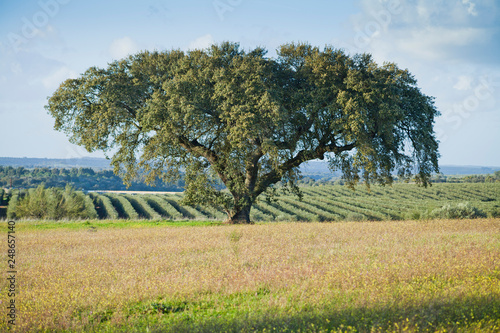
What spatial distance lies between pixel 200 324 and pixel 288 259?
3995 millimetres

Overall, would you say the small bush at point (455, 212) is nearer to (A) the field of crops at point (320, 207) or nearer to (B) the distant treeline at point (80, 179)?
(A) the field of crops at point (320, 207)

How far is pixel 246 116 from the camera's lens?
16.4 metres

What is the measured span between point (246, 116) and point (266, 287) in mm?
10851

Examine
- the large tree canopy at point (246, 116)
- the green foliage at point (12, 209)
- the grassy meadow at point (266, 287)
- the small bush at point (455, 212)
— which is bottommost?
the green foliage at point (12, 209)

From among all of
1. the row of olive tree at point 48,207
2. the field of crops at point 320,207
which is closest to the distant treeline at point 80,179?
the field of crops at point 320,207

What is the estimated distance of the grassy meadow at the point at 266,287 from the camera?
4914mm

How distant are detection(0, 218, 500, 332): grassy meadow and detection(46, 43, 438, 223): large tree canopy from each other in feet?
25.3

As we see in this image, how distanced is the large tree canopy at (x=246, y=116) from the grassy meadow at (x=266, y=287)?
7719mm

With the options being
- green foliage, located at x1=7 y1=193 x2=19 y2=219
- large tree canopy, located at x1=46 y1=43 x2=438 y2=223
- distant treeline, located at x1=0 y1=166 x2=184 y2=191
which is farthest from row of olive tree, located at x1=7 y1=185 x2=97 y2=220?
distant treeline, located at x1=0 y1=166 x2=184 y2=191

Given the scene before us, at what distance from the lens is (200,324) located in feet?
16.1

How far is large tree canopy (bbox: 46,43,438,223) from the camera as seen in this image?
17250mm

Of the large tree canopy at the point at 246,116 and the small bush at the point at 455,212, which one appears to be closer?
the large tree canopy at the point at 246,116

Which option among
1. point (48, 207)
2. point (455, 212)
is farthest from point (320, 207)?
point (48, 207)

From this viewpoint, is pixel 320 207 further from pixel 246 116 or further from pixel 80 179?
pixel 80 179
